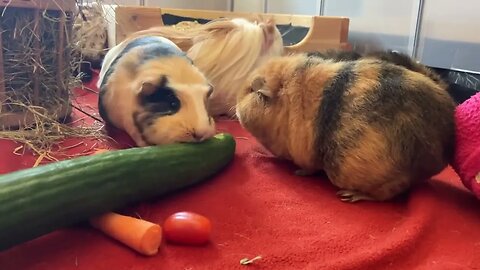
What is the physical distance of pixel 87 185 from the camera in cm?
72

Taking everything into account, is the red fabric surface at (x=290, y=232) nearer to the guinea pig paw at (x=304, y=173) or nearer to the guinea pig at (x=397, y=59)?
the guinea pig paw at (x=304, y=173)

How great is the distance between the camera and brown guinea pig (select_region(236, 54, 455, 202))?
868mm

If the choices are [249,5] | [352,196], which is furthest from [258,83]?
[249,5]

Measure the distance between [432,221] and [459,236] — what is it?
0.05 m

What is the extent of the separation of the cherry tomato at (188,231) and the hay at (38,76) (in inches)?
18.7

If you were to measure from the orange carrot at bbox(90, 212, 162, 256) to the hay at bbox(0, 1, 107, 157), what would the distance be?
0.40 metres

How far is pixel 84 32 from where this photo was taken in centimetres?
162

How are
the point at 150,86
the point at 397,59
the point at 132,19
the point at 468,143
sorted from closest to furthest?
the point at 468,143, the point at 150,86, the point at 397,59, the point at 132,19

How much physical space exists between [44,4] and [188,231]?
0.75m

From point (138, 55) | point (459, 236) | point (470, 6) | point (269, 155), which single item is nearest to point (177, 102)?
point (138, 55)

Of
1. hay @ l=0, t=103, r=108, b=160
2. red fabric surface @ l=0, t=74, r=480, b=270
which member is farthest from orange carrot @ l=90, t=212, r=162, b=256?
hay @ l=0, t=103, r=108, b=160

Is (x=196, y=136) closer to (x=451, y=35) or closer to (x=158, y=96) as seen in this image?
(x=158, y=96)

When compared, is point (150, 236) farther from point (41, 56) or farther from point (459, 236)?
point (41, 56)

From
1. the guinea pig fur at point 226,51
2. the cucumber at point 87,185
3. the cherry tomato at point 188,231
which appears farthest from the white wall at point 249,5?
the cherry tomato at point 188,231
